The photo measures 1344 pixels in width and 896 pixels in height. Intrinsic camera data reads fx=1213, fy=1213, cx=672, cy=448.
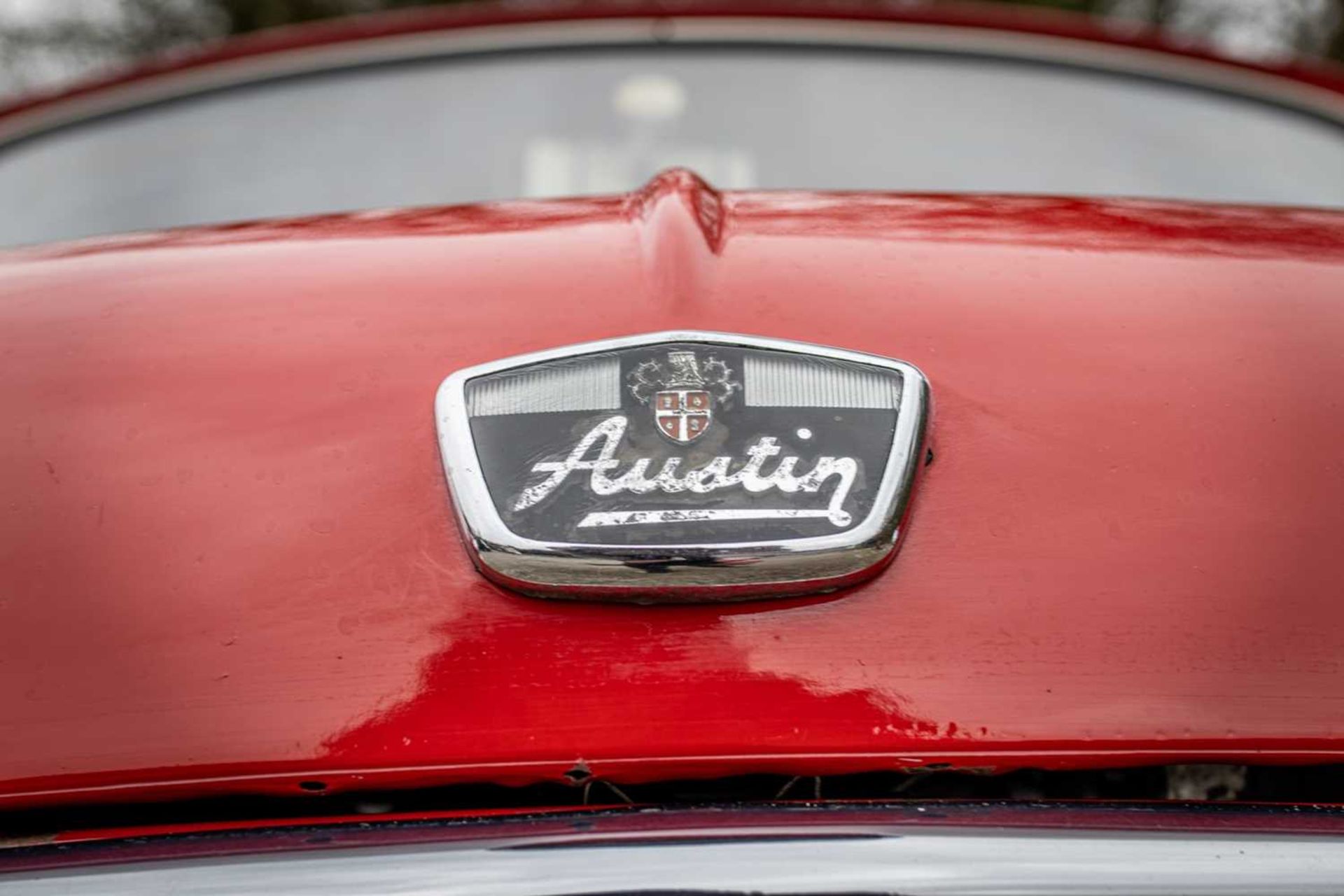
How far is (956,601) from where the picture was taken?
2.78ft

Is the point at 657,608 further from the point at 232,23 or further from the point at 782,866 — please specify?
the point at 232,23

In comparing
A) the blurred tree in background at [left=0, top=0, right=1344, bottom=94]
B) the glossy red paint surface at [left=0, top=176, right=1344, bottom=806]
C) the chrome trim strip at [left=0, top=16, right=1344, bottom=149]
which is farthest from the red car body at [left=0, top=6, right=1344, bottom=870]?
the blurred tree in background at [left=0, top=0, right=1344, bottom=94]

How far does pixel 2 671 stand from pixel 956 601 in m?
0.67

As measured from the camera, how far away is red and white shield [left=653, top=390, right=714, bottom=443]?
867mm

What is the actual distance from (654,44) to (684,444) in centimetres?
155

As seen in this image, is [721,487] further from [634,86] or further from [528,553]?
[634,86]

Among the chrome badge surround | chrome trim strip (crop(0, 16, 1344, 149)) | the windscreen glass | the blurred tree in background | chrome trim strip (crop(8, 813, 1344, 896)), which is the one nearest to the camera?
chrome trim strip (crop(8, 813, 1344, 896))

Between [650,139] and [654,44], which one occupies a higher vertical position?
[654,44]

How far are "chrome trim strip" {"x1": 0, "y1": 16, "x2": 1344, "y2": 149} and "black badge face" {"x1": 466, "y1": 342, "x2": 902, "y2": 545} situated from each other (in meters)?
1.49

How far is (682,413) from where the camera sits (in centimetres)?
87

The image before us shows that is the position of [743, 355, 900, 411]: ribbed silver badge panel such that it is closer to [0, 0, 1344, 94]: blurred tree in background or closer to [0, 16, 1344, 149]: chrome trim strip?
[0, 16, 1344, 149]: chrome trim strip

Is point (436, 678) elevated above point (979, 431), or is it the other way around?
point (979, 431)

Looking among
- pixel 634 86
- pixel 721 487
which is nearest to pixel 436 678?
pixel 721 487

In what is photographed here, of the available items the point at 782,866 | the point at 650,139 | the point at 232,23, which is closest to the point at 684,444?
the point at 782,866
